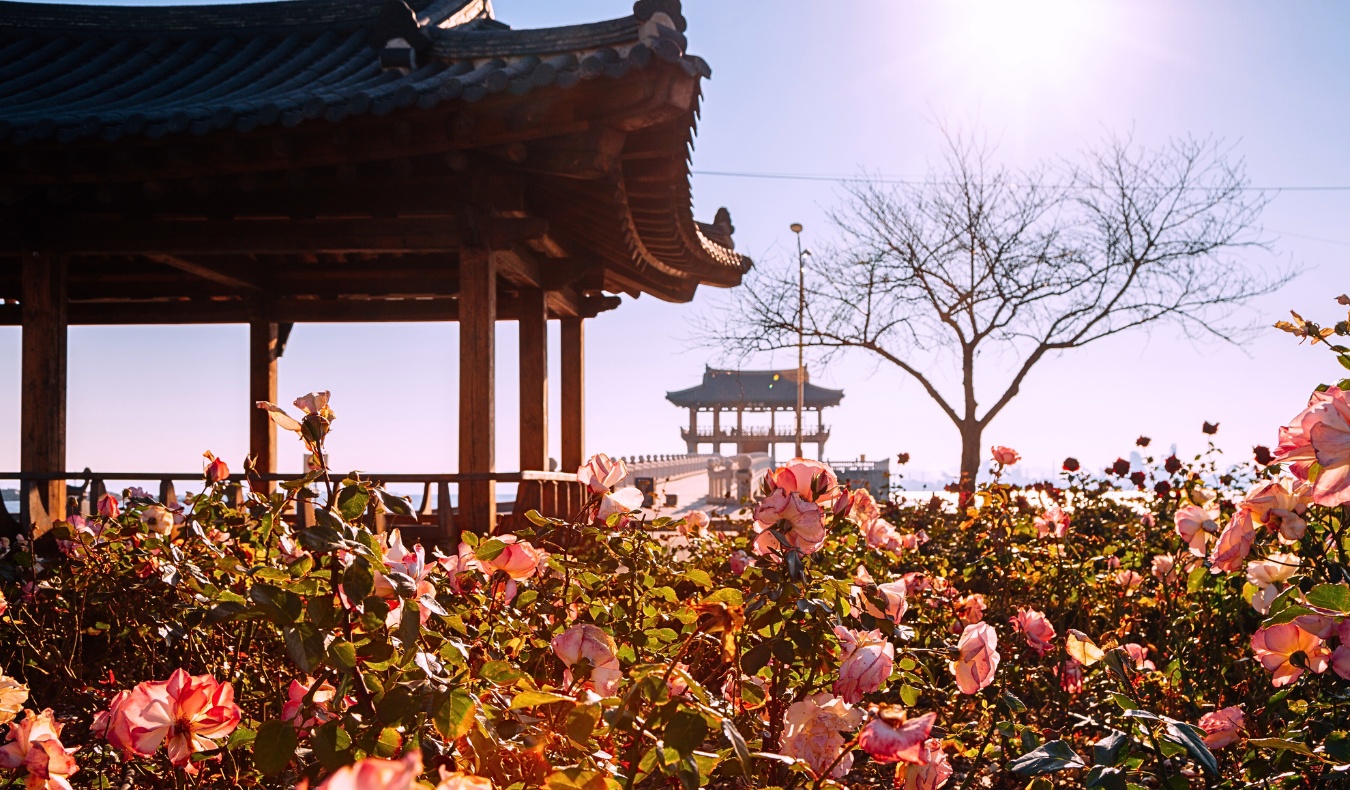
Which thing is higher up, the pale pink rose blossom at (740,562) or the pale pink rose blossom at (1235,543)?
the pale pink rose blossom at (1235,543)

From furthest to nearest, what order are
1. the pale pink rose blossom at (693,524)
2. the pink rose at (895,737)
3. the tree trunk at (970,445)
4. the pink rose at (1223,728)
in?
the tree trunk at (970,445), the pale pink rose blossom at (693,524), the pink rose at (1223,728), the pink rose at (895,737)

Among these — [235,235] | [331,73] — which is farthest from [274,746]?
[331,73]

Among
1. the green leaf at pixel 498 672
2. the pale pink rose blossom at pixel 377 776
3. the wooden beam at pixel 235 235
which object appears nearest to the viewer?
the pale pink rose blossom at pixel 377 776

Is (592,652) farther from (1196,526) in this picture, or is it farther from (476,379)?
(476,379)

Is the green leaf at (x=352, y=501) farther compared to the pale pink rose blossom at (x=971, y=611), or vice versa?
the pale pink rose blossom at (x=971, y=611)

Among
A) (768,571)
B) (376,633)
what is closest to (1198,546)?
(768,571)

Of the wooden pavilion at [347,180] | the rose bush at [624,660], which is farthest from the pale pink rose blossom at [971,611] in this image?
the wooden pavilion at [347,180]

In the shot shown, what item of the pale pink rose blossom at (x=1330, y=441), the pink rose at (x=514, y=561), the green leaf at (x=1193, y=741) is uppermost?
the pale pink rose blossom at (x=1330, y=441)

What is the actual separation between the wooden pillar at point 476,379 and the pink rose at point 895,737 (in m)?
4.57

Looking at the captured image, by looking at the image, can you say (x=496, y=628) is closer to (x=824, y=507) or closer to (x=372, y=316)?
(x=824, y=507)

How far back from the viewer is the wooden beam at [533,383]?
24.6 feet

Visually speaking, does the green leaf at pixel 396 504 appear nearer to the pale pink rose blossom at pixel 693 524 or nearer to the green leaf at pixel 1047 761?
the green leaf at pixel 1047 761

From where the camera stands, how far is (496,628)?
1.94 meters

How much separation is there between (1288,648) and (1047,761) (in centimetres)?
45
